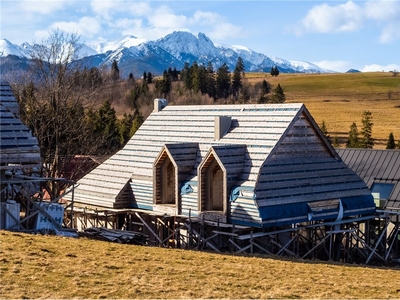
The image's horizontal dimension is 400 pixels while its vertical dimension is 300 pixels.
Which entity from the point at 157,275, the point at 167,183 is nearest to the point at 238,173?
the point at 167,183

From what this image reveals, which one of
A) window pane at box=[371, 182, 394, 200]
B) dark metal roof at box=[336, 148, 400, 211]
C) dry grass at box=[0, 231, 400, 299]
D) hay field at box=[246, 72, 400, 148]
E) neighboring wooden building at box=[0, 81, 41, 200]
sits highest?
hay field at box=[246, 72, 400, 148]

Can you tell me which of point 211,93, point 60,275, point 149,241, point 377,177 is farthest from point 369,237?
point 211,93

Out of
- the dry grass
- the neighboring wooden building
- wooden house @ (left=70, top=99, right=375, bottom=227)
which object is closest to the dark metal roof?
wooden house @ (left=70, top=99, right=375, bottom=227)

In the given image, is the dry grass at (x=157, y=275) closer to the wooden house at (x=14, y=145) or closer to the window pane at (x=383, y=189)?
the wooden house at (x=14, y=145)

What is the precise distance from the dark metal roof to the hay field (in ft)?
128

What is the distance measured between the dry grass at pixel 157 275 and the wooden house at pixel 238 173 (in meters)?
5.58

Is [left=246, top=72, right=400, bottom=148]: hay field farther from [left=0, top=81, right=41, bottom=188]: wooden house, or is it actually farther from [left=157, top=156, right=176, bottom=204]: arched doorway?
[left=0, top=81, right=41, bottom=188]: wooden house

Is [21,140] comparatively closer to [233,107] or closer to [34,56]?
[233,107]

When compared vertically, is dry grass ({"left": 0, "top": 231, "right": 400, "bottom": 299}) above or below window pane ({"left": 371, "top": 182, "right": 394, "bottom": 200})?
below

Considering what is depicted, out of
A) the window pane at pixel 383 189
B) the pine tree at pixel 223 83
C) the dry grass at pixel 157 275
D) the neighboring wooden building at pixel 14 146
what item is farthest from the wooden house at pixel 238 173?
the pine tree at pixel 223 83

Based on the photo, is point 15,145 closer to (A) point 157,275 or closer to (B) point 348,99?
(A) point 157,275

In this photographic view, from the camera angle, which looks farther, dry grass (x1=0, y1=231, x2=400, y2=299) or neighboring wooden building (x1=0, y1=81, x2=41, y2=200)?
neighboring wooden building (x1=0, y1=81, x2=41, y2=200)

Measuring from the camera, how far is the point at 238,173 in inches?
1123

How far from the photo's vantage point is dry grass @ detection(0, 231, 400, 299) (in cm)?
1653
